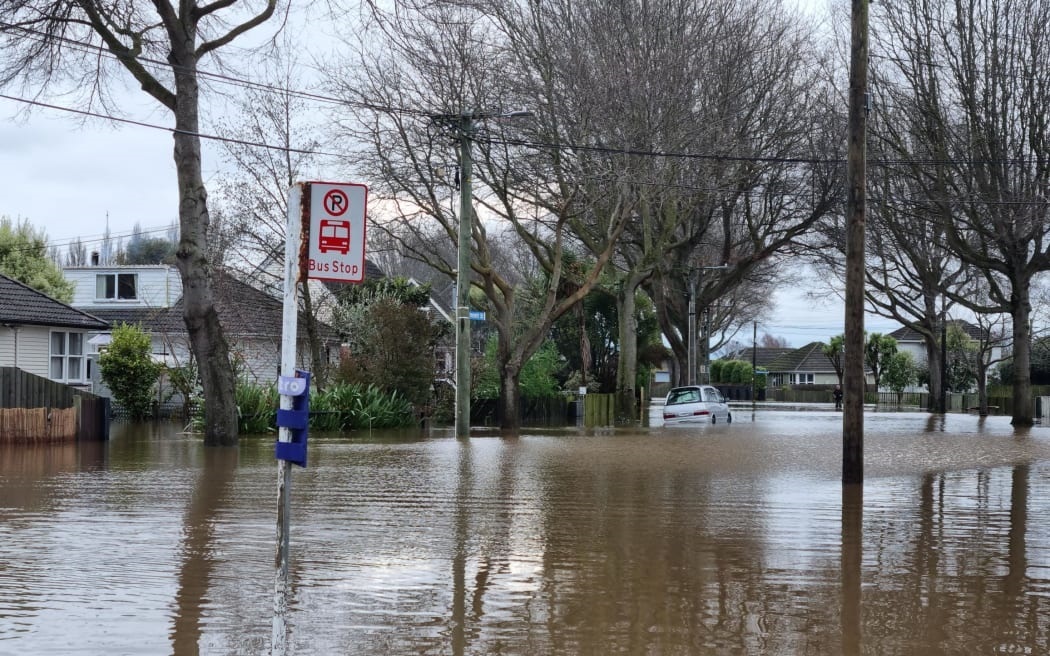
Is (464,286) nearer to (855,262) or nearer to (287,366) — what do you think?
(855,262)

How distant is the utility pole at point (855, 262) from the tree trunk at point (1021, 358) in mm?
25765

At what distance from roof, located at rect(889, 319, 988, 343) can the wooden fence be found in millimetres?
47087

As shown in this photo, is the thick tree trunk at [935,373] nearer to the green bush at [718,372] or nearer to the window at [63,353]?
the window at [63,353]

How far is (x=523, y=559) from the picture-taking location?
10.3 meters

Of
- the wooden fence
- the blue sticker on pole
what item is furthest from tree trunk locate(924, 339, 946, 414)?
the blue sticker on pole

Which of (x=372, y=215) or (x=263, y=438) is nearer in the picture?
(x=263, y=438)

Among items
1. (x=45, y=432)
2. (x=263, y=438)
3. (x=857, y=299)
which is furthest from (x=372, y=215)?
(x=857, y=299)

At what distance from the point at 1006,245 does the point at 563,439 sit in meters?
18.1

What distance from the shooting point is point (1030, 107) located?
35.8m

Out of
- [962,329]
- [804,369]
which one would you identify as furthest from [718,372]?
[962,329]

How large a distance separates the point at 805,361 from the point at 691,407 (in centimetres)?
9359

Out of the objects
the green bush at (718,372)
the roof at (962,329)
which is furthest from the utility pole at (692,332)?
the green bush at (718,372)

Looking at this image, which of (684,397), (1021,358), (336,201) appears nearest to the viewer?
(336,201)

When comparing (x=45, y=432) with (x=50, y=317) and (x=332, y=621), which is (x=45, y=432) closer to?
(x=50, y=317)
